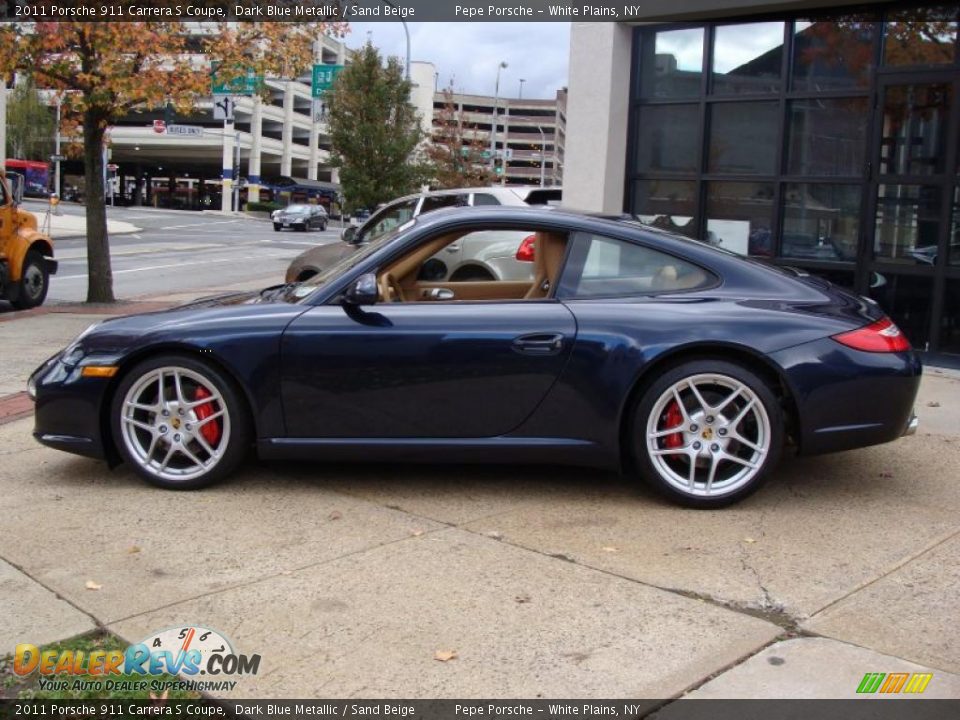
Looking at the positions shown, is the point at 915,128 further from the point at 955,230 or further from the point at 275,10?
the point at 275,10

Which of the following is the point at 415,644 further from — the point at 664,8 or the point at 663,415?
the point at 664,8

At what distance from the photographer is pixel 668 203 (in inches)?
431

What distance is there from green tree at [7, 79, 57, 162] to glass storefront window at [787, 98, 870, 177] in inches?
2716

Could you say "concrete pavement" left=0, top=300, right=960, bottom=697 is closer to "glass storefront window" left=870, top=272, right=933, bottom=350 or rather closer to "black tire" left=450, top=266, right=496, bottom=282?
"black tire" left=450, top=266, right=496, bottom=282

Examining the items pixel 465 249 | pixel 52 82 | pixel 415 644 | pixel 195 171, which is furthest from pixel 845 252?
pixel 195 171

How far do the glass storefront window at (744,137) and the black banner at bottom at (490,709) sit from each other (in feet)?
25.8

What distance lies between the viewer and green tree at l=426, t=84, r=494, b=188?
35.7 meters

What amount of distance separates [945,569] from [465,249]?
16.2 ft

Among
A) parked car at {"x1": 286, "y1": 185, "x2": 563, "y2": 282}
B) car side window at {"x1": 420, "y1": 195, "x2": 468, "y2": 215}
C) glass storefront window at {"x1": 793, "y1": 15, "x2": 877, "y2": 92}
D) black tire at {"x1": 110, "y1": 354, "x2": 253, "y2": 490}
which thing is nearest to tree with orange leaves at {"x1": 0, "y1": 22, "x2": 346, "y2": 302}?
parked car at {"x1": 286, "y1": 185, "x2": 563, "y2": 282}

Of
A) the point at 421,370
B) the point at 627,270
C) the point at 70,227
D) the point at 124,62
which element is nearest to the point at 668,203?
the point at 627,270

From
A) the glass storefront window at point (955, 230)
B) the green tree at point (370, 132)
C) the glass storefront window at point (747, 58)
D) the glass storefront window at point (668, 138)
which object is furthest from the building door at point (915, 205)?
the green tree at point (370, 132)

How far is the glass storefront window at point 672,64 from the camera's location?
34.5ft

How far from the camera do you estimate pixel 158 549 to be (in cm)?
419

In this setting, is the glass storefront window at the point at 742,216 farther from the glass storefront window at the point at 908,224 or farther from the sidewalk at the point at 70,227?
the sidewalk at the point at 70,227
